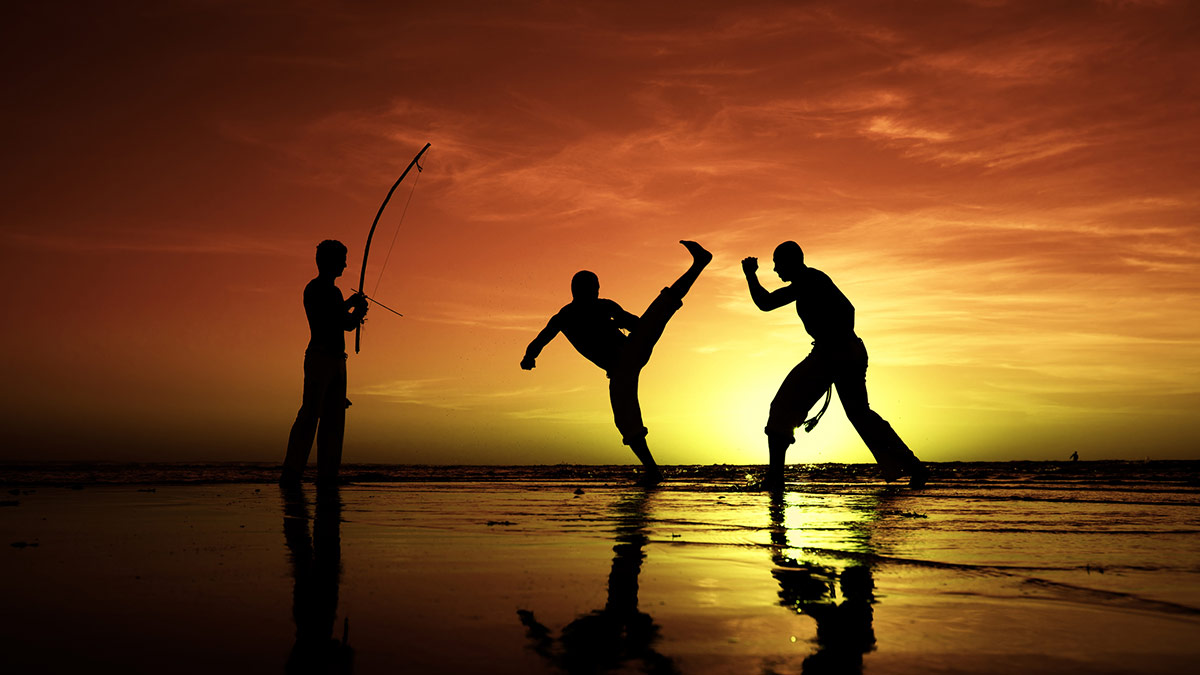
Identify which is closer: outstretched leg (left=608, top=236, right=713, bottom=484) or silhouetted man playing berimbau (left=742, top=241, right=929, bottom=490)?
silhouetted man playing berimbau (left=742, top=241, right=929, bottom=490)

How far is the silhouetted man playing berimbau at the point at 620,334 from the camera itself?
9.97 meters

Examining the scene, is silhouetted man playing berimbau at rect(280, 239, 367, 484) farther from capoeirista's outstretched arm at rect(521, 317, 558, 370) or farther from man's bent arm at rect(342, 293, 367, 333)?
capoeirista's outstretched arm at rect(521, 317, 558, 370)

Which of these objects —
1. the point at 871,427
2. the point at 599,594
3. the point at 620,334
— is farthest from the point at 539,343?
the point at 599,594

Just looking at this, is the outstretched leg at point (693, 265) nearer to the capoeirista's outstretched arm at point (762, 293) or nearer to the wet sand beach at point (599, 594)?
the capoeirista's outstretched arm at point (762, 293)

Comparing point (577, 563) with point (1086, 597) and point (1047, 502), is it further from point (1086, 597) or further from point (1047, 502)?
point (1047, 502)

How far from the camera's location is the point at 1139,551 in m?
4.05

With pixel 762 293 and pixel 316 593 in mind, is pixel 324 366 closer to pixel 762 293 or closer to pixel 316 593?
pixel 762 293

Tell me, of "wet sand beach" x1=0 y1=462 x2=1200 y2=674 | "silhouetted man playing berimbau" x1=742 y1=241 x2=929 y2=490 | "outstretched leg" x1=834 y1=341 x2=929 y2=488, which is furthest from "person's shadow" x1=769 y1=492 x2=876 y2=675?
"outstretched leg" x1=834 y1=341 x2=929 y2=488

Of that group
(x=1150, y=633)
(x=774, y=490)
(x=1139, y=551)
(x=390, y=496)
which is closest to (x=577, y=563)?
(x=1150, y=633)

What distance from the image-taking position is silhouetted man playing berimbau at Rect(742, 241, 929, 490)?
30.5ft

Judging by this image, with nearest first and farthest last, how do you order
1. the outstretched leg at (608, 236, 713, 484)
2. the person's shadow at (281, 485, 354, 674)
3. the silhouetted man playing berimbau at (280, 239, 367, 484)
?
the person's shadow at (281, 485, 354, 674) → the silhouetted man playing berimbau at (280, 239, 367, 484) → the outstretched leg at (608, 236, 713, 484)

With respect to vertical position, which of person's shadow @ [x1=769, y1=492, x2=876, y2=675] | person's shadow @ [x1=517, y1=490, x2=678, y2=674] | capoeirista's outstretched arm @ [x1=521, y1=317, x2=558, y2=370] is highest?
capoeirista's outstretched arm @ [x1=521, y1=317, x2=558, y2=370]

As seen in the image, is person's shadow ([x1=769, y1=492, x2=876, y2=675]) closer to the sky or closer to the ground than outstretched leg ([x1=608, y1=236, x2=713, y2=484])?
closer to the ground

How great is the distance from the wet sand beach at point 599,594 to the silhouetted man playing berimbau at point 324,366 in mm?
3517
